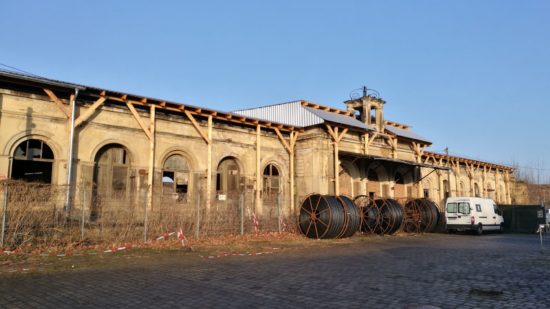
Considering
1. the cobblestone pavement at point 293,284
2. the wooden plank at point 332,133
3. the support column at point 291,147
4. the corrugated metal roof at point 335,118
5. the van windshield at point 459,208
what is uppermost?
the corrugated metal roof at point 335,118

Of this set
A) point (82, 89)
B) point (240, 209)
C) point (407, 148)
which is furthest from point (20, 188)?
point (407, 148)

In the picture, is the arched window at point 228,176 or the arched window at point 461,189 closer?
the arched window at point 228,176

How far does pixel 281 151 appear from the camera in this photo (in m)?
25.9

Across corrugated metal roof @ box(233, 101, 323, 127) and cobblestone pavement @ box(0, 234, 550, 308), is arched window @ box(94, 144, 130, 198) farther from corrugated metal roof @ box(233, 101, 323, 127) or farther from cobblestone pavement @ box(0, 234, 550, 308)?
corrugated metal roof @ box(233, 101, 323, 127)

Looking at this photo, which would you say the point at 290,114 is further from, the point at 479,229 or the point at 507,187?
the point at 507,187

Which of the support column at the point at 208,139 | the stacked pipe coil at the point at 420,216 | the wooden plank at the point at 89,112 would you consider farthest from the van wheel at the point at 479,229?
the wooden plank at the point at 89,112

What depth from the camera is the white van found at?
2641 centimetres

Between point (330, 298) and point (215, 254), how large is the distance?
728 centimetres

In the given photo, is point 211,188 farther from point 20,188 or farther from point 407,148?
point 407,148

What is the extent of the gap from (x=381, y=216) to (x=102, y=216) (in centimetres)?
1465

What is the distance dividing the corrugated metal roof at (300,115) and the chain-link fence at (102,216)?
27.1 ft

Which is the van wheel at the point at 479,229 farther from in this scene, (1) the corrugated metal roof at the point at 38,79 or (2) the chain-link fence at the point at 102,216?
(1) the corrugated metal roof at the point at 38,79

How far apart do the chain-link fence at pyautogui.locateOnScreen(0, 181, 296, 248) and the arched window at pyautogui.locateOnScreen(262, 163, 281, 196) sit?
15.9ft

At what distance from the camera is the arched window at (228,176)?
23.0 meters
